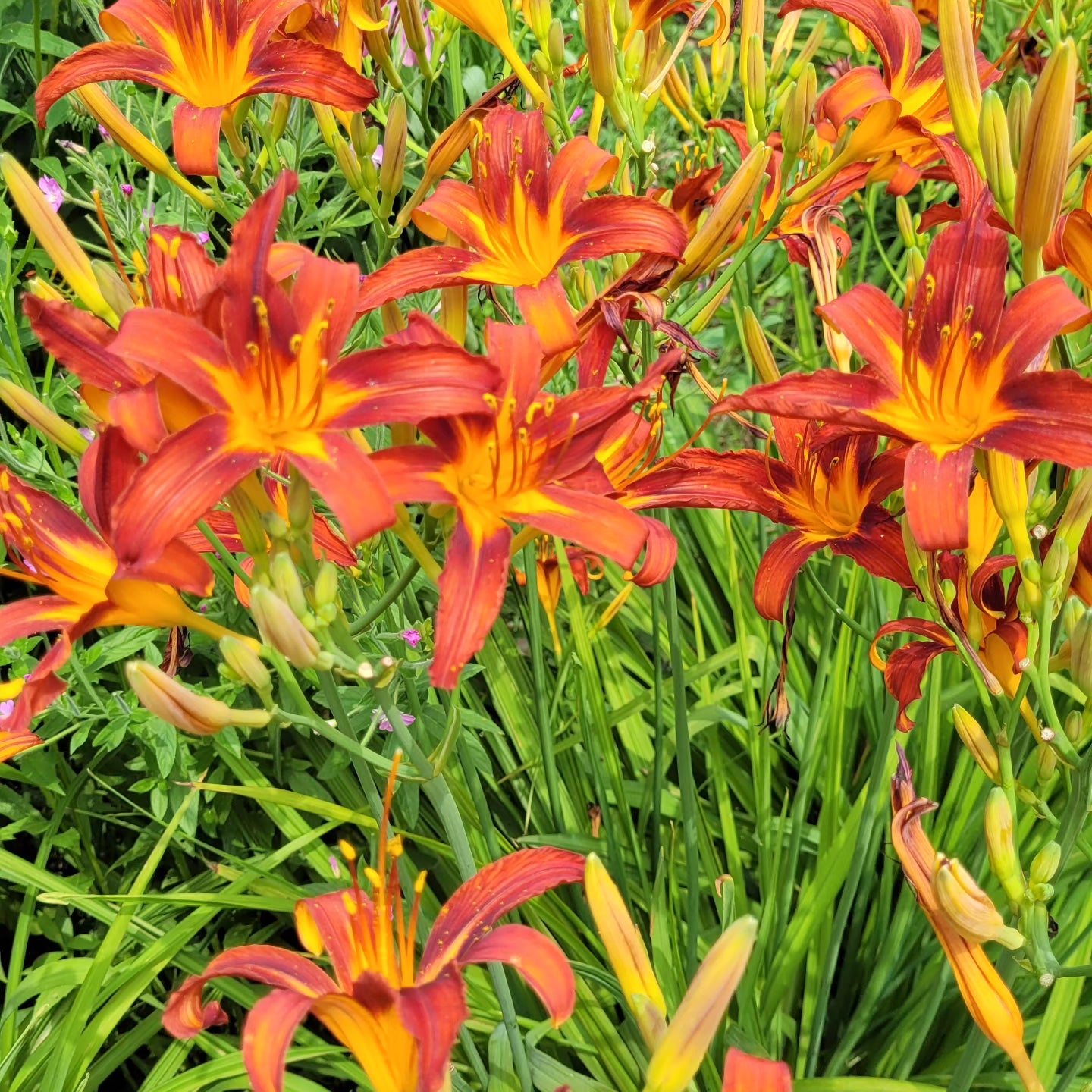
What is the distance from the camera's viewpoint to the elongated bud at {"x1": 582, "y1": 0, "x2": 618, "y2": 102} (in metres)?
1.15

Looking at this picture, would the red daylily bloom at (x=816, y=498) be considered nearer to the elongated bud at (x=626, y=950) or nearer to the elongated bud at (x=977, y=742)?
the elongated bud at (x=977, y=742)

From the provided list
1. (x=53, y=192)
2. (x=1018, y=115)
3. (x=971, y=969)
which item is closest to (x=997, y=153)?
(x=1018, y=115)

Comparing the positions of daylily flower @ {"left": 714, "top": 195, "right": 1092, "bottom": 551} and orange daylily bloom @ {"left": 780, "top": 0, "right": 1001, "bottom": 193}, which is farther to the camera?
orange daylily bloom @ {"left": 780, "top": 0, "right": 1001, "bottom": 193}

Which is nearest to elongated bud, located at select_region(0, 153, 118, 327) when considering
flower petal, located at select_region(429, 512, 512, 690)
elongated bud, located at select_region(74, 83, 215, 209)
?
elongated bud, located at select_region(74, 83, 215, 209)

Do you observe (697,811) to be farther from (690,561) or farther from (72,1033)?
(72,1033)

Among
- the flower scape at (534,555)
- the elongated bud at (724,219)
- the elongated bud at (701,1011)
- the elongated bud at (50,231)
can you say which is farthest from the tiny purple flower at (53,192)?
the elongated bud at (701,1011)

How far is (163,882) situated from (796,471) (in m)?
1.29

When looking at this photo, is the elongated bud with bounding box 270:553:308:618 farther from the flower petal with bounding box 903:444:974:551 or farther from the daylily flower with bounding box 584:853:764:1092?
the flower petal with bounding box 903:444:974:551

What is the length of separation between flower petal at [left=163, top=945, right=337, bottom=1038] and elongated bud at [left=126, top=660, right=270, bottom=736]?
17 centimetres

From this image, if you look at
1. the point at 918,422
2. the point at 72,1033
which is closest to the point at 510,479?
the point at 918,422

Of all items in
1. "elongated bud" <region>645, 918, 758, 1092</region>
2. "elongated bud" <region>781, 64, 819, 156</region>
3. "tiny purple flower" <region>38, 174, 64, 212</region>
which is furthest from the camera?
"tiny purple flower" <region>38, 174, 64, 212</region>

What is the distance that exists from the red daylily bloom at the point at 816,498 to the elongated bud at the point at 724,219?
0.18 metres

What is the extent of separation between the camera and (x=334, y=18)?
4.51 ft

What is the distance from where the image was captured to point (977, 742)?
105 cm
